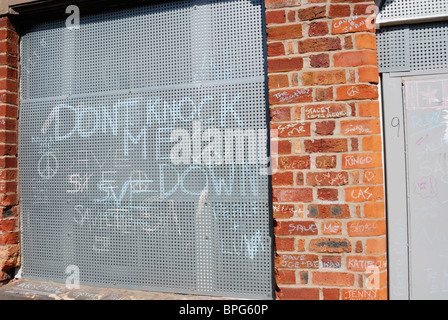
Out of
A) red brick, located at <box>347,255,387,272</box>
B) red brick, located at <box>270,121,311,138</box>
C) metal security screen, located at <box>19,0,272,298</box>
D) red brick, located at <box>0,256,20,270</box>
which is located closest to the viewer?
red brick, located at <box>347,255,387,272</box>

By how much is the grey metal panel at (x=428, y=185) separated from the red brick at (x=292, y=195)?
2.78ft

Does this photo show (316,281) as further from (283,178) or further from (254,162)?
(254,162)

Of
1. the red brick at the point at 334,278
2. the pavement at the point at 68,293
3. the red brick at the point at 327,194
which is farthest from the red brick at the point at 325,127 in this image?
the pavement at the point at 68,293

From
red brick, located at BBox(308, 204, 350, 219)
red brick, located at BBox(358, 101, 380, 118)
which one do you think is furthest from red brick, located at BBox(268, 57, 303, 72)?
red brick, located at BBox(308, 204, 350, 219)

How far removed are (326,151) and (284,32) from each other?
898 mm

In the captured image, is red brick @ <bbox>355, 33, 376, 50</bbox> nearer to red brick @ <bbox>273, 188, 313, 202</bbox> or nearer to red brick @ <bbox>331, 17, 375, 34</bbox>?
red brick @ <bbox>331, 17, 375, 34</bbox>

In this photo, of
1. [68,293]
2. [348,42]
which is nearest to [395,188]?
[348,42]

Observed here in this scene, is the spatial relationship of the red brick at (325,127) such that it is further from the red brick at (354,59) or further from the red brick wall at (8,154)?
the red brick wall at (8,154)

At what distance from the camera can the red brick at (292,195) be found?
224 centimetres

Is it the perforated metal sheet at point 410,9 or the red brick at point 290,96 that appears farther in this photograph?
the perforated metal sheet at point 410,9

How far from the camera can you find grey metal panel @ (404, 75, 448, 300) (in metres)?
2.40

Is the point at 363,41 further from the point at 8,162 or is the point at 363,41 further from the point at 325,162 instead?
the point at 8,162

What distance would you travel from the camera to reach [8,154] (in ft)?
10.4

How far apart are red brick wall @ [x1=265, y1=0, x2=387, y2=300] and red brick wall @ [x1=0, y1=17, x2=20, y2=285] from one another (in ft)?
8.45
